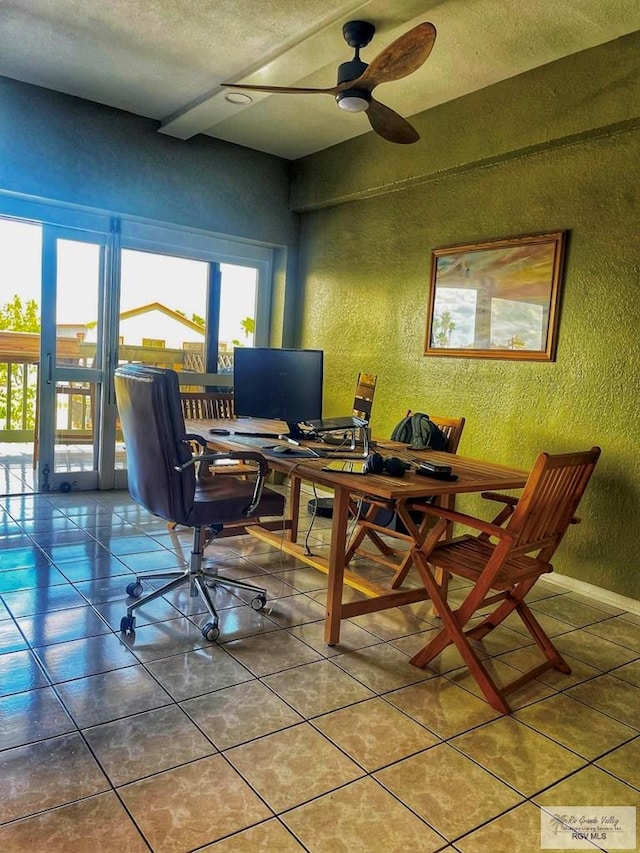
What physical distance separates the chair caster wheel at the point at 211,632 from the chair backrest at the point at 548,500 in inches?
46.4

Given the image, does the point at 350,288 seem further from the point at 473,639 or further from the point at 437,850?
the point at 437,850

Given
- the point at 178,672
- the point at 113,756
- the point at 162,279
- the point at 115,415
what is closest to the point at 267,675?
the point at 178,672

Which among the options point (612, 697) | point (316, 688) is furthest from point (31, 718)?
point (612, 697)

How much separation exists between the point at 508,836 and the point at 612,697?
0.91 metres

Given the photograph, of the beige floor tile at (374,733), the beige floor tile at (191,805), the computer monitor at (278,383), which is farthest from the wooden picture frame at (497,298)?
the beige floor tile at (191,805)

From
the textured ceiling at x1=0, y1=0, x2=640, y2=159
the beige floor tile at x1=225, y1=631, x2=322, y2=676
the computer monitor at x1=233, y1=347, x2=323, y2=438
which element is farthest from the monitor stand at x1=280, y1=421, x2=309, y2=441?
the textured ceiling at x1=0, y1=0, x2=640, y2=159

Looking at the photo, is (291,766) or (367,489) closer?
(291,766)

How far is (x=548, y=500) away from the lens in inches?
85.0

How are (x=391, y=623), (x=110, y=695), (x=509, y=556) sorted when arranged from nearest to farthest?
(x=110, y=695), (x=509, y=556), (x=391, y=623)

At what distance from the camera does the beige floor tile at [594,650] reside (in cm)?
248

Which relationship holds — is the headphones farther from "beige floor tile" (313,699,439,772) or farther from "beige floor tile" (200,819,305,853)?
"beige floor tile" (200,819,305,853)

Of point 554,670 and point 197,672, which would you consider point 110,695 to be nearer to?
point 197,672

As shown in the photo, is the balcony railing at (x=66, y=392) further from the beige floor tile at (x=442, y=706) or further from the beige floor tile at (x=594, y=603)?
the beige floor tile at (x=442, y=706)

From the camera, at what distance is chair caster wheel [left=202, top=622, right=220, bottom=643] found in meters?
2.41
